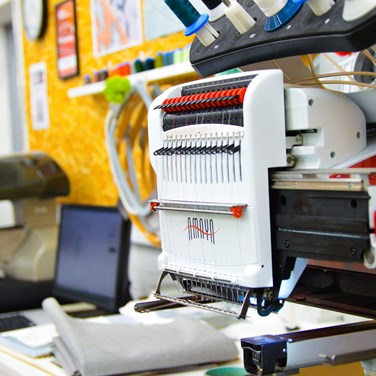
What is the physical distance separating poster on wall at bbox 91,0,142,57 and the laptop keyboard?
2.84ft

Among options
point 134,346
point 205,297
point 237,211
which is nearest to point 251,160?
point 237,211

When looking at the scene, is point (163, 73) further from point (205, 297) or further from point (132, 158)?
point (205, 297)

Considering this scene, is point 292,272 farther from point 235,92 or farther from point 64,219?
point 64,219

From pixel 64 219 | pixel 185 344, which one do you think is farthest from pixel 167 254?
pixel 64 219

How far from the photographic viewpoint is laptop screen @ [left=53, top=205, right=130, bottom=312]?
1.97 meters

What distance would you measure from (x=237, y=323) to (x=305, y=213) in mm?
821

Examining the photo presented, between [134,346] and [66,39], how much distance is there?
1623 mm

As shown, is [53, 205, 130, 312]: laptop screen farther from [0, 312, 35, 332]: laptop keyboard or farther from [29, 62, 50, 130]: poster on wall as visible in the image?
[29, 62, 50, 130]: poster on wall

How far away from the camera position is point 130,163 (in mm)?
2061

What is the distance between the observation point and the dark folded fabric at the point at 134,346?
1.22 metres

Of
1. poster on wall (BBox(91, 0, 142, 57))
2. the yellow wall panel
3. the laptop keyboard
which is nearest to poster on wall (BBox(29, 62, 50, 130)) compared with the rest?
the yellow wall panel

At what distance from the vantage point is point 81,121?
2.59 meters

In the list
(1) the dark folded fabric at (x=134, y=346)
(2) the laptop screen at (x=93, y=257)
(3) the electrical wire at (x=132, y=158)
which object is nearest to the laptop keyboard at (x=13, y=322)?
(2) the laptop screen at (x=93, y=257)

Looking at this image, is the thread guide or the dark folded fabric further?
the dark folded fabric
